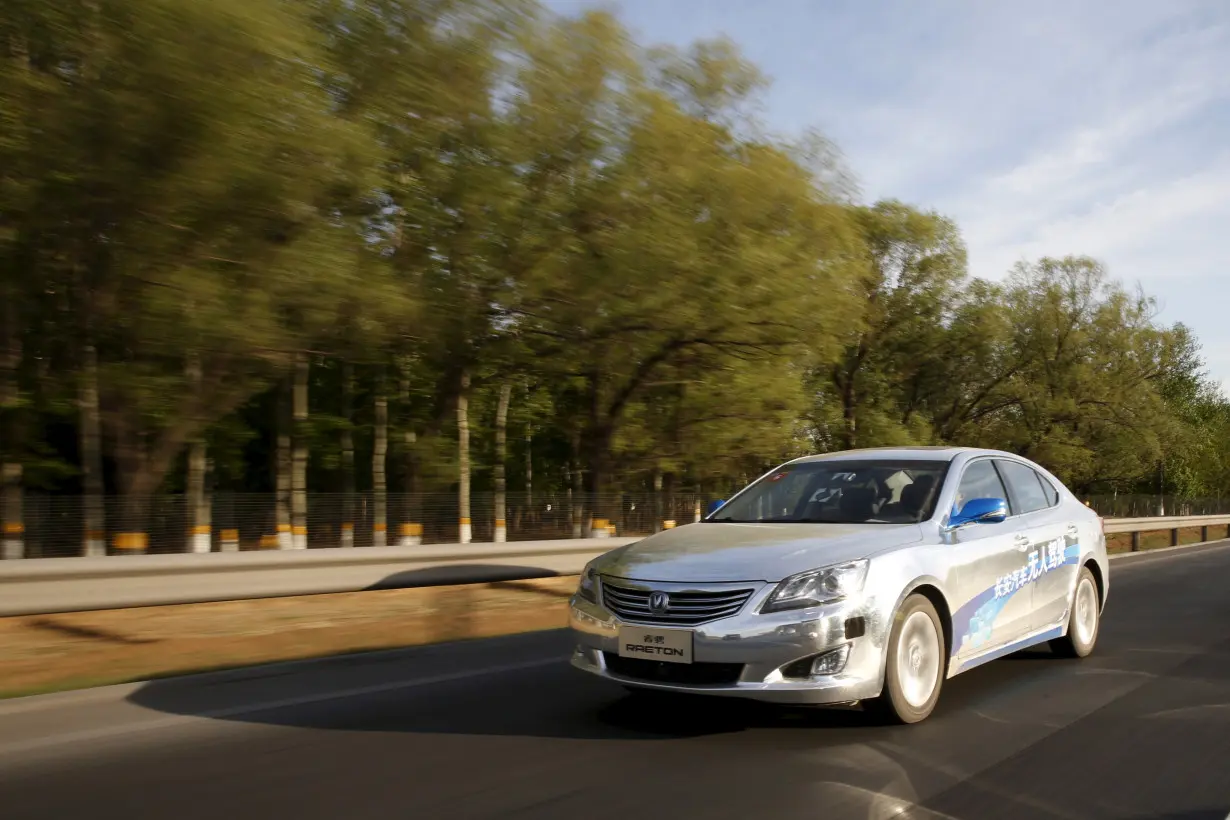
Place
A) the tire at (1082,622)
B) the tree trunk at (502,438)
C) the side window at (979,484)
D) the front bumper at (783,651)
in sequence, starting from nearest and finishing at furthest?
the front bumper at (783,651) < the side window at (979,484) < the tire at (1082,622) < the tree trunk at (502,438)

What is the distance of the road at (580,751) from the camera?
15.8 feet

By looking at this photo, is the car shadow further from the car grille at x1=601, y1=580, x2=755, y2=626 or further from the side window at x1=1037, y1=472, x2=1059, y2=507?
the side window at x1=1037, y1=472, x2=1059, y2=507

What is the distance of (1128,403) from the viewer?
179 ft

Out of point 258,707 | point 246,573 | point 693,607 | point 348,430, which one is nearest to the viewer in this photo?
point 693,607

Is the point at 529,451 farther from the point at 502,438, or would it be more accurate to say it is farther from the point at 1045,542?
the point at 1045,542

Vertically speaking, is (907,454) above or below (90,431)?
below

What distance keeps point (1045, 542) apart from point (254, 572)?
23.2 feet

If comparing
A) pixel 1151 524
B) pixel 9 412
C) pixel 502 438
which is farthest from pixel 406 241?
pixel 1151 524

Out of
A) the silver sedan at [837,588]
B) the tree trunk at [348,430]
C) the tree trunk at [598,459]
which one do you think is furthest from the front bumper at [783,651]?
the tree trunk at [348,430]

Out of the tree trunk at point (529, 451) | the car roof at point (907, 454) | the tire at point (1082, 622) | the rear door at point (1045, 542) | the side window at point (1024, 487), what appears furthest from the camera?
the tree trunk at point (529, 451)

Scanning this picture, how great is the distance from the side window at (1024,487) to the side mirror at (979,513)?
1027mm

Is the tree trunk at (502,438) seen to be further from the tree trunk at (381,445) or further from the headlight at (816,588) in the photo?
the headlight at (816,588)

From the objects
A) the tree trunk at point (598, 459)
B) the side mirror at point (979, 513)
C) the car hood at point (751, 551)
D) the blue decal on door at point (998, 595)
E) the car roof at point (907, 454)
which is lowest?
the blue decal on door at point (998, 595)

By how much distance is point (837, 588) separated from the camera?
19.1 ft
